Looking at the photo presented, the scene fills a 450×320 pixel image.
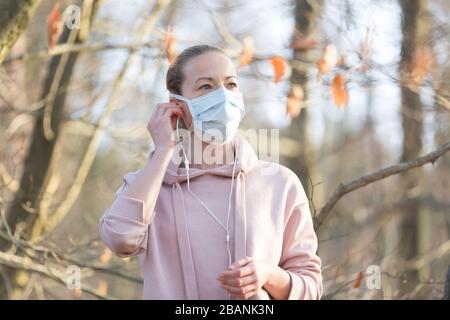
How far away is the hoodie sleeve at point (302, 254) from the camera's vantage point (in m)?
2.28

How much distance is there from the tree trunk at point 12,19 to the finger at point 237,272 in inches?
83.3

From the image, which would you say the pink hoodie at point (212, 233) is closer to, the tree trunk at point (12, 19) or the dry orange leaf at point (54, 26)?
Answer: the tree trunk at point (12, 19)

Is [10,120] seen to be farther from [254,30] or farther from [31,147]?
[254,30]

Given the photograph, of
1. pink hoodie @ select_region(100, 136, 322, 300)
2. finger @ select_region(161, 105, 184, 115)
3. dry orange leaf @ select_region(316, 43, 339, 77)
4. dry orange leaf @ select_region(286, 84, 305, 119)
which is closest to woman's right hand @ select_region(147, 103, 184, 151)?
finger @ select_region(161, 105, 184, 115)

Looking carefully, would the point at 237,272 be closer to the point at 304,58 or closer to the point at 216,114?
the point at 216,114

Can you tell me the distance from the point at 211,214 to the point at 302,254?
0.92 feet

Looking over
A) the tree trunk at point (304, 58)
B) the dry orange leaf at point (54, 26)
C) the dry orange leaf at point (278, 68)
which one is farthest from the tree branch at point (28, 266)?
Result: the dry orange leaf at point (278, 68)

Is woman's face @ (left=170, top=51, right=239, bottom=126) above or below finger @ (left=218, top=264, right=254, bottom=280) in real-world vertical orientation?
above

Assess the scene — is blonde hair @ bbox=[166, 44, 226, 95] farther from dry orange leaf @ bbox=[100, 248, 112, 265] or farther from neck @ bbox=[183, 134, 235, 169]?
dry orange leaf @ bbox=[100, 248, 112, 265]

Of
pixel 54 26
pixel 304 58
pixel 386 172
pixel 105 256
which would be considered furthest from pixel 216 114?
pixel 304 58

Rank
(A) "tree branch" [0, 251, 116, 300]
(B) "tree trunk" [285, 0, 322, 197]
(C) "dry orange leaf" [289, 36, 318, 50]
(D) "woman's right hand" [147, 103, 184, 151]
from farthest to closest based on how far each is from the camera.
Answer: (B) "tree trunk" [285, 0, 322, 197] < (C) "dry orange leaf" [289, 36, 318, 50] < (A) "tree branch" [0, 251, 116, 300] < (D) "woman's right hand" [147, 103, 184, 151]

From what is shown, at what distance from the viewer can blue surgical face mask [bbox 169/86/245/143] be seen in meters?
2.45
